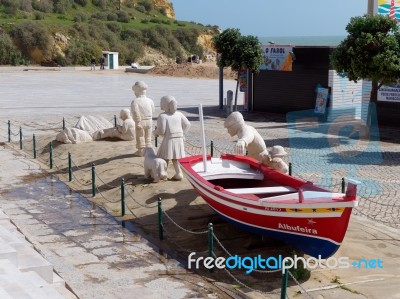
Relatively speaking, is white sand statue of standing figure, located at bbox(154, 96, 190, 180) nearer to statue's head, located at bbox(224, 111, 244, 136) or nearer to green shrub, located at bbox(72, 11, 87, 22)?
statue's head, located at bbox(224, 111, 244, 136)

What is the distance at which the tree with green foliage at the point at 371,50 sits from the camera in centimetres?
1916

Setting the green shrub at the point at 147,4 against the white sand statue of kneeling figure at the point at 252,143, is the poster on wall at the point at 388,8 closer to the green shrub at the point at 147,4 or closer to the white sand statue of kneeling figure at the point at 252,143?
the white sand statue of kneeling figure at the point at 252,143

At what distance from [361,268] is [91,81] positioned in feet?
131

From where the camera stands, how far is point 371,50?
64.1 feet

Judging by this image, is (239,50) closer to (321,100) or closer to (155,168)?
(321,100)

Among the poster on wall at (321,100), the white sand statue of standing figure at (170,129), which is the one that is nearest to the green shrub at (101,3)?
the poster on wall at (321,100)

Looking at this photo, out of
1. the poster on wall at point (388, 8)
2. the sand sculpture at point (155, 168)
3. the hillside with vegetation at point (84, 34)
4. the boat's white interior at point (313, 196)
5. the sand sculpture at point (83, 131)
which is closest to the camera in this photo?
the boat's white interior at point (313, 196)

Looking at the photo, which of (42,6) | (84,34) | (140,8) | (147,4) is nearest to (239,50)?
(84,34)

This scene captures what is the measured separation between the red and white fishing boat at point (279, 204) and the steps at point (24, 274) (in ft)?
9.39

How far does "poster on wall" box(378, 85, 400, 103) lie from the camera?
22.7m

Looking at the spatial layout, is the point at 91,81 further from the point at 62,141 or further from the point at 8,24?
the point at 62,141

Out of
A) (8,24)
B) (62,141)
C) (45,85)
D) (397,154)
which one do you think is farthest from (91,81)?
(397,154)

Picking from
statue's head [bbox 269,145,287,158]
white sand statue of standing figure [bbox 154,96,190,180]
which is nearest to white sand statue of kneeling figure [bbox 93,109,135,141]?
white sand statue of standing figure [bbox 154,96,190,180]

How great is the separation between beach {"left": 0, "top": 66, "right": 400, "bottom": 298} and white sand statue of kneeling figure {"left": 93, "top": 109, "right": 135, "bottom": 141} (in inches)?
11.3
